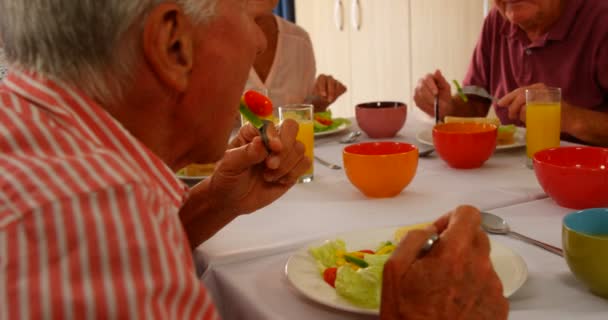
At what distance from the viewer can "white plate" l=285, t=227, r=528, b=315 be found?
0.69 meters

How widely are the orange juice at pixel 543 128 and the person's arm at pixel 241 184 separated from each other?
0.56m

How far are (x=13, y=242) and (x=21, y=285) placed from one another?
1.1 inches

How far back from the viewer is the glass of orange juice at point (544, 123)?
51.4 inches

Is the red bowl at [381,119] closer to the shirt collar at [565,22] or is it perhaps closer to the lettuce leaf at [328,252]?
the shirt collar at [565,22]

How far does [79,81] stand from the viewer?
531mm

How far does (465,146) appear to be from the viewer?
127 cm

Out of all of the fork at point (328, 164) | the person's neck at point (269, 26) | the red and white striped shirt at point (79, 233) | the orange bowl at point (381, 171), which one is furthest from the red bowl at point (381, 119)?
the red and white striped shirt at point (79, 233)

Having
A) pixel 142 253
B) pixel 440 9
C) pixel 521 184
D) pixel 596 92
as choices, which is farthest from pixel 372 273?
pixel 440 9

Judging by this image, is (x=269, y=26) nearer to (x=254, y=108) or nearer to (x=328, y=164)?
(x=328, y=164)

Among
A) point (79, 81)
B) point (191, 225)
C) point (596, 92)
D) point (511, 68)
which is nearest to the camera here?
point (79, 81)

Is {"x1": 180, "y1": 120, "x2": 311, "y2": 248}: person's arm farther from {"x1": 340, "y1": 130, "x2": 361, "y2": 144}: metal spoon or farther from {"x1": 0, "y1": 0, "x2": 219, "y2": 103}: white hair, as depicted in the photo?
{"x1": 340, "y1": 130, "x2": 361, "y2": 144}: metal spoon

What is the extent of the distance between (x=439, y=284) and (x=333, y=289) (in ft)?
0.51

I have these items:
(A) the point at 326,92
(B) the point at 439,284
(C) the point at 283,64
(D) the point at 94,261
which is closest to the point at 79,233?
(D) the point at 94,261

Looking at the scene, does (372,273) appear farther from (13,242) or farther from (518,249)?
(13,242)
